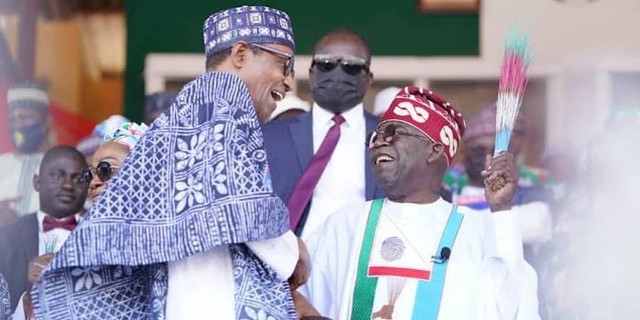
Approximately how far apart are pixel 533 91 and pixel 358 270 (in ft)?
13.5

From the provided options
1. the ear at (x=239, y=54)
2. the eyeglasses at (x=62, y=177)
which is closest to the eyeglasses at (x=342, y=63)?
the eyeglasses at (x=62, y=177)

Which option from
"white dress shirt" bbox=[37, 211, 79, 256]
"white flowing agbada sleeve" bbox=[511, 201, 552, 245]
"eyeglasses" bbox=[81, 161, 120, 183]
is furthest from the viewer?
"white flowing agbada sleeve" bbox=[511, 201, 552, 245]

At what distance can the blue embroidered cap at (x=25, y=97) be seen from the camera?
7820mm

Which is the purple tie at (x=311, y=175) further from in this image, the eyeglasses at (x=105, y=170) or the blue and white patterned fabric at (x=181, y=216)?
the blue and white patterned fabric at (x=181, y=216)

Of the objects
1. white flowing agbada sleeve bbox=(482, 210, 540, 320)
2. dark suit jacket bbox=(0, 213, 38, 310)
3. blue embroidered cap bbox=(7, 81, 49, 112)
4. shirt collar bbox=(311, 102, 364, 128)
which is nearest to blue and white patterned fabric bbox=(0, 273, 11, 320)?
dark suit jacket bbox=(0, 213, 38, 310)

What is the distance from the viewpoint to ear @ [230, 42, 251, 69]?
184 inches

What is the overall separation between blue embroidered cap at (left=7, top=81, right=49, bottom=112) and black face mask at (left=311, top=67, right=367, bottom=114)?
181cm

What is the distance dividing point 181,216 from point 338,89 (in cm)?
246

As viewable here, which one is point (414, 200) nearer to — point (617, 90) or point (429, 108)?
point (429, 108)

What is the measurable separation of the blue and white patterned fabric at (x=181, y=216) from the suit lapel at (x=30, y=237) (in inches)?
81.7

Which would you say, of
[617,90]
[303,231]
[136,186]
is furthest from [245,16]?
[617,90]

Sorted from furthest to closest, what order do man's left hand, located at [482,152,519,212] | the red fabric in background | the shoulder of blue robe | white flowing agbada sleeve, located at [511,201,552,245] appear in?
the red fabric in background, white flowing agbada sleeve, located at [511,201,552,245], man's left hand, located at [482,152,519,212], the shoulder of blue robe

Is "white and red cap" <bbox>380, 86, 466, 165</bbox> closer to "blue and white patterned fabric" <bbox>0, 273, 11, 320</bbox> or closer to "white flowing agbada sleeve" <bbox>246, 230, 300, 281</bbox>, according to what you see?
"white flowing agbada sleeve" <bbox>246, 230, 300, 281</bbox>

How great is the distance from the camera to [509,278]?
532 cm
